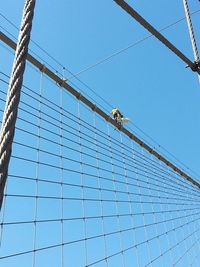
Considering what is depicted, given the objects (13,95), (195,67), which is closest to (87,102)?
(195,67)

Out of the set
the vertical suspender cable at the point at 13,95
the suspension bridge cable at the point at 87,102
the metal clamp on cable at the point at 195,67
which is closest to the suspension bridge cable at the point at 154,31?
the metal clamp on cable at the point at 195,67

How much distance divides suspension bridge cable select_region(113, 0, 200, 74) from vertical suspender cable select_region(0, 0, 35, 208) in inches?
38.3

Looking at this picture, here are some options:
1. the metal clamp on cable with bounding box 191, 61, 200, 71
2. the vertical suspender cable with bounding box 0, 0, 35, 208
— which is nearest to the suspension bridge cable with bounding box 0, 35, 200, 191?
the metal clamp on cable with bounding box 191, 61, 200, 71

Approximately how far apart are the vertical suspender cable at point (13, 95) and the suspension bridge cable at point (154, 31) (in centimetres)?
97

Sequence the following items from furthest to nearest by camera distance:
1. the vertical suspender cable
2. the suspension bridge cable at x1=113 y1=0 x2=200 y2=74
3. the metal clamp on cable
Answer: the metal clamp on cable
the suspension bridge cable at x1=113 y1=0 x2=200 y2=74
the vertical suspender cable

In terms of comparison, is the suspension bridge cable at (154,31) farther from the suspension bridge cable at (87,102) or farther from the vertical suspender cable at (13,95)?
the vertical suspender cable at (13,95)

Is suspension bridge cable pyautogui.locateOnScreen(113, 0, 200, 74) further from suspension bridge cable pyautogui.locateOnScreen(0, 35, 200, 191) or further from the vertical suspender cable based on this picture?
the vertical suspender cable

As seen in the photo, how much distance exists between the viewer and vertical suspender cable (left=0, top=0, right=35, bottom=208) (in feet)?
2.27

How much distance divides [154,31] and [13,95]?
1401 mm

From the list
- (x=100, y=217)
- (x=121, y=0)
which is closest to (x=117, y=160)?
(x=100, y=217)

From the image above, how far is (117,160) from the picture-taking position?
354 centimetres

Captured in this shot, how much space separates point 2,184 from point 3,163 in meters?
0.05

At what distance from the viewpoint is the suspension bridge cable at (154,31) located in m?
1.84

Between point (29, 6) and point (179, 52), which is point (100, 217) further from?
point (29, 6)
